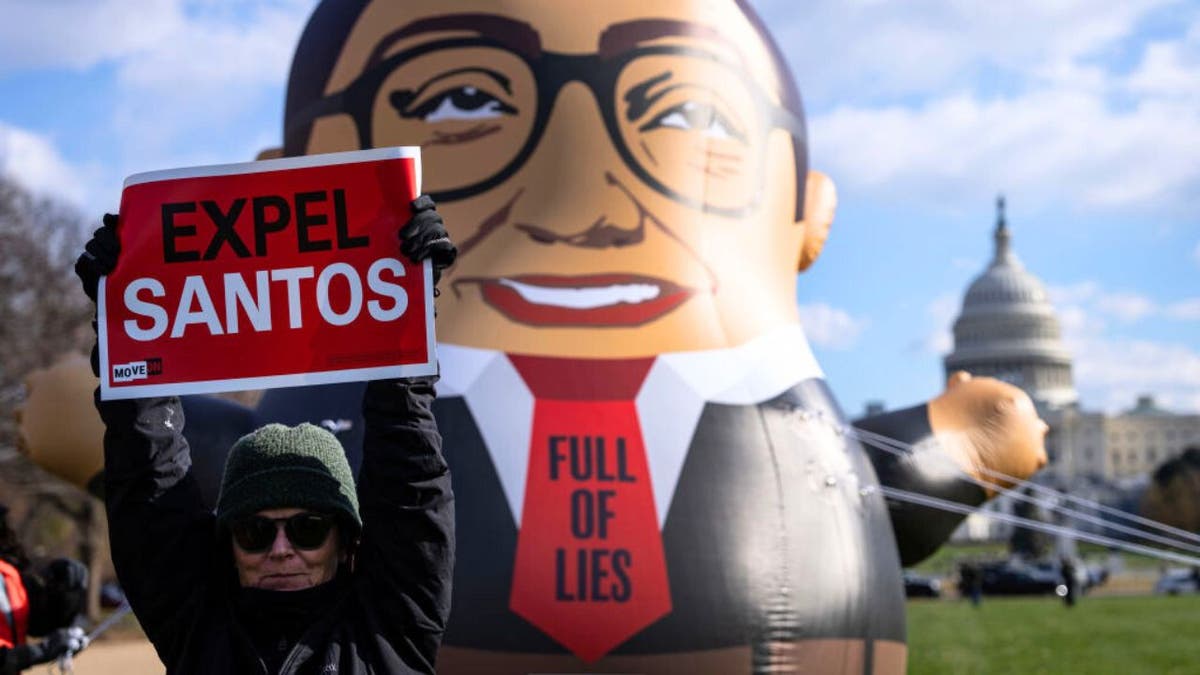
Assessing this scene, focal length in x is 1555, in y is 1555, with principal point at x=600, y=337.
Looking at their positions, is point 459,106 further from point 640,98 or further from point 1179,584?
point 1179,584

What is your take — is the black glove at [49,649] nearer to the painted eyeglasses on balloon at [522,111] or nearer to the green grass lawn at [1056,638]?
the painted eyeglasses on balloon at [522,111]

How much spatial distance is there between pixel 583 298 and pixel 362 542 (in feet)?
9.33

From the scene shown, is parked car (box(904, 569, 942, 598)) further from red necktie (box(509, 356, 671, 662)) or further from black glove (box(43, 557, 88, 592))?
red necktie (box(509, 356, 671, 662))

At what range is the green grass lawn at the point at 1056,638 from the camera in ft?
47.5

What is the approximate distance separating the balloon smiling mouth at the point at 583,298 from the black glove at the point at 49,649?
6.24 ft

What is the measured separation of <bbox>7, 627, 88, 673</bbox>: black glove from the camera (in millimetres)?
5238

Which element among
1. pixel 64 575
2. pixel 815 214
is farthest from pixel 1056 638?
pixel 64 575

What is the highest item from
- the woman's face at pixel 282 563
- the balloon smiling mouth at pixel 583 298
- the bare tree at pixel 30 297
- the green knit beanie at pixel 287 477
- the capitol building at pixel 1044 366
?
the capitol building at pixel 1044 366

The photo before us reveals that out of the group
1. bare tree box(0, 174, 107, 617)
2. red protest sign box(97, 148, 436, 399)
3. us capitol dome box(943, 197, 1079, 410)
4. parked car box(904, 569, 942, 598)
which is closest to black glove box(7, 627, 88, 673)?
red protest sign box(97, 148, 436, 399)

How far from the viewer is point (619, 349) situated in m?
5.45

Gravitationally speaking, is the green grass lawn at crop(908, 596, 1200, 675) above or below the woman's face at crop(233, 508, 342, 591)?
below

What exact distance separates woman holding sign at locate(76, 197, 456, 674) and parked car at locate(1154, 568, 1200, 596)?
32.7 metres

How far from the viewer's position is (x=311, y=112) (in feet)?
20.1

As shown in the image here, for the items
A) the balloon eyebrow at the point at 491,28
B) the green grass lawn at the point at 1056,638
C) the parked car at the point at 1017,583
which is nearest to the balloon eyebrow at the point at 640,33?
the balloon eyebrow at the point at 491,28
